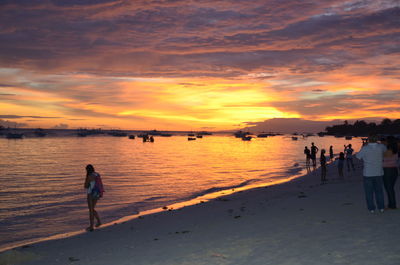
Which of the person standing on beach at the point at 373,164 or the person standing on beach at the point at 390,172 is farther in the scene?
the person standing on beach at the point at 390,172

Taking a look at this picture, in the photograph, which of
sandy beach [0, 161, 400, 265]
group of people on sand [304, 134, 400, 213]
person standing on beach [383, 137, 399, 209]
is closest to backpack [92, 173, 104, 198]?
sandy beach [0, 161, 400, 265]

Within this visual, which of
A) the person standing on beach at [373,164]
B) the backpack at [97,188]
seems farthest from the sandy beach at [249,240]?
the backpack at [97,188]

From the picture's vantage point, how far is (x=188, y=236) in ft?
32.5

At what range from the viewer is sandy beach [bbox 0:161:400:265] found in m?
6.98

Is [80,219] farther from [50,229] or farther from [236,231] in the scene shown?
[236,231]

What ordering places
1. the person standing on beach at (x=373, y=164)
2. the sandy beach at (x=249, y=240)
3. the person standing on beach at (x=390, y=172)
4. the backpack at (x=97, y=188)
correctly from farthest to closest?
the backpack at (x=97, y=188)
the person standing on beach at (x=390, y=172)
the person standing on beach at (x=373, y=164)
the sandy beach at (x=249, y=240)

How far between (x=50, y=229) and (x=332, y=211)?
11.1 meters

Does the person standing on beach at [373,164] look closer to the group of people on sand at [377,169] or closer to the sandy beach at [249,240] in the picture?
the group of people on sand at [377,169]

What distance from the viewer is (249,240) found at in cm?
856

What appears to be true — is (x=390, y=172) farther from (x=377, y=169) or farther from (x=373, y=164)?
(x=373, y=164)

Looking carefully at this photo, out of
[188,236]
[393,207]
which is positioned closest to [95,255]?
[188,236]

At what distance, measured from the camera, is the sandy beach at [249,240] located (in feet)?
22.9

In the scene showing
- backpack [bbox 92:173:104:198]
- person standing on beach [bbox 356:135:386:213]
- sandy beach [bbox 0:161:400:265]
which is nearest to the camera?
sandy beach [bbox 0:161:400:265]

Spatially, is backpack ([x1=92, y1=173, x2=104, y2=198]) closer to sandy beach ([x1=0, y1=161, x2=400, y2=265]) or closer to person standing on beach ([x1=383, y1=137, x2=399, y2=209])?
sandy beach ([x1=0, y1=161, x2=400, y2=265])
